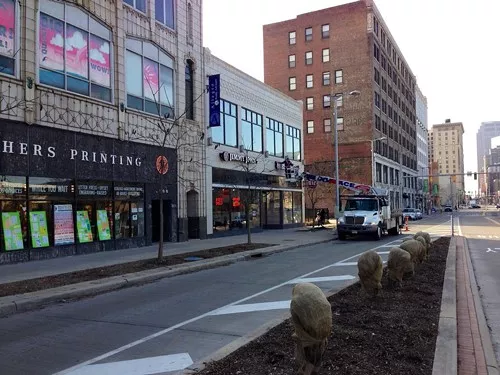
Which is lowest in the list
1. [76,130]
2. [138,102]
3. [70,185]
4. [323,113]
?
[70,185]

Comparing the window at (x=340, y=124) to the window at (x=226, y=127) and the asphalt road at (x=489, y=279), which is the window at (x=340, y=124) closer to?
the window at (x=226, y=127)

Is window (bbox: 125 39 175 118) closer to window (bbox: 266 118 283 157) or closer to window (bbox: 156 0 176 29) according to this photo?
window (bbox: 156 0 176 29)

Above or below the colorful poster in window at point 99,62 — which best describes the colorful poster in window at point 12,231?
below

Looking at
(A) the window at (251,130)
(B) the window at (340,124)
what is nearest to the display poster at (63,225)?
(A) the window at (251,130)

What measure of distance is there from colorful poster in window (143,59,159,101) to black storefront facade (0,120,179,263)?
2620mm

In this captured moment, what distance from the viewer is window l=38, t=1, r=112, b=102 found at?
16703mm

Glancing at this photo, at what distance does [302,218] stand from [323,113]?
26.8 metres

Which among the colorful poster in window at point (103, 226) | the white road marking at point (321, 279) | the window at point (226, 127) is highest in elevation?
the window at point (226, 127)

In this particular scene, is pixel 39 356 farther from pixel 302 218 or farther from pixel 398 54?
pixel 398 54

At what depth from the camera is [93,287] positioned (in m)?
10.9

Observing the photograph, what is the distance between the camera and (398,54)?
83.1 m

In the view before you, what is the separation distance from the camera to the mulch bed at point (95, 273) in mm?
10734

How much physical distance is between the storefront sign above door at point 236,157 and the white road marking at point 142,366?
22.4m

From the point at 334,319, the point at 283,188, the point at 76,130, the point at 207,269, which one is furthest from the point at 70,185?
the point at 283,188
